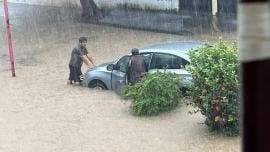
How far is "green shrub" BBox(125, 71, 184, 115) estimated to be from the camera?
33.2 ft

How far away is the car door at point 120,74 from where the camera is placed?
11.7 metres

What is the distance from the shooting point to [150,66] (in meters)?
11.3

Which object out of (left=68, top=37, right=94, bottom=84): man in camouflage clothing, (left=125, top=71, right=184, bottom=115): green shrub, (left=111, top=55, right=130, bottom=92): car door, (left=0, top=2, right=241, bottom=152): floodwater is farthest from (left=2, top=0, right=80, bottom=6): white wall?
(left=125, top=71, right=184, bottom=115): green shrub

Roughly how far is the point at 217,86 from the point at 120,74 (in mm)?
3452

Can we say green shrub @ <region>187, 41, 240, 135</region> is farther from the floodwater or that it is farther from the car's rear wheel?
the car's rear wheel

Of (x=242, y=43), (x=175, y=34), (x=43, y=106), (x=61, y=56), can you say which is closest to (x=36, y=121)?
(x=43, y=106)

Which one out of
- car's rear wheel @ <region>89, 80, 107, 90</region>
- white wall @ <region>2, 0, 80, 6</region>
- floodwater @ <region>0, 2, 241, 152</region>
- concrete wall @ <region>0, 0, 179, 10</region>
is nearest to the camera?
floodwater @ <region>0, 2, 241, 152</region>

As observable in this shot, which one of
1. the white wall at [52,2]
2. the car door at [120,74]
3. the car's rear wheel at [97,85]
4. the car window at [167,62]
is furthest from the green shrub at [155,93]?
the white wall at [52,2]

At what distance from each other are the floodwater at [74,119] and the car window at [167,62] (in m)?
0.85

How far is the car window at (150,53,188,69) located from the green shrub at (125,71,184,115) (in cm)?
55

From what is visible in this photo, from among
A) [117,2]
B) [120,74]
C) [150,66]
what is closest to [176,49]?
[150,66]

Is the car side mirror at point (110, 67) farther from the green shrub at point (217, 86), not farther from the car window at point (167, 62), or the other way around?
the green shrub at point (217, 86)

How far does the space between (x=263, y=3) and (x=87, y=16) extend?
850 inches

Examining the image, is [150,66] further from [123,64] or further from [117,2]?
[117,2]
